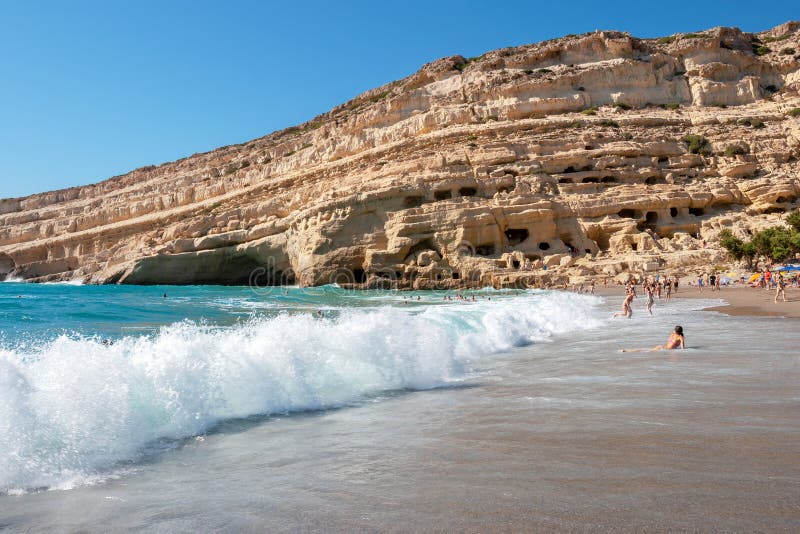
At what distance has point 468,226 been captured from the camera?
31.5 m

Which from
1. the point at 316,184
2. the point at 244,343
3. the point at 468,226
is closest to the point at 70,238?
the point at 316,184

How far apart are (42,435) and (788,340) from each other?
1064 centimetres

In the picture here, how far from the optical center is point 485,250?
3281cm

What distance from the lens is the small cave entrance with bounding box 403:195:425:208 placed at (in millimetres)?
33500

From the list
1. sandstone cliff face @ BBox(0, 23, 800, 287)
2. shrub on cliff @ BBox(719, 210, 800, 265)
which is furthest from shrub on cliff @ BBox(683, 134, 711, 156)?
shrub on cliff @ BBox(719, 210, 800, 265)

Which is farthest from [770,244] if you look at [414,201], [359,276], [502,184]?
[359,276]

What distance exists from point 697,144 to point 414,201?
63.1 ft

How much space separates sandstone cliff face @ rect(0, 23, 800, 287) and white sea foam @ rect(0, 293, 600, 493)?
70.5ft

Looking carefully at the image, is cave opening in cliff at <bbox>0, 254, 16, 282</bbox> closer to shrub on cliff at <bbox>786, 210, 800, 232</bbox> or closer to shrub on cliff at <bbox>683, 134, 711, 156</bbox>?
shrub on cliff at <bbox>683, 134, 711, 156</bbox>

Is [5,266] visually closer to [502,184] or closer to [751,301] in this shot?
[502,184]

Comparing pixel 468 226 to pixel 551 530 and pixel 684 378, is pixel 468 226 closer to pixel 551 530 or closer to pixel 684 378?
pixel 684 378

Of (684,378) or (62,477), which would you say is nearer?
(62,477)

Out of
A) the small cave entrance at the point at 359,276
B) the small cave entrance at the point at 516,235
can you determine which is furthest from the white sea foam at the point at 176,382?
the small cave entrance at the point at 516,235

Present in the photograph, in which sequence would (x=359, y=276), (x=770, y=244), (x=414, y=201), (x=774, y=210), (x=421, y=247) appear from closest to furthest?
1. (x=770, y=244)
2. (x=421, y=247)
3. (x=774, y=210)
4. (x=359, y=276)
5. (x=414, y=201)
